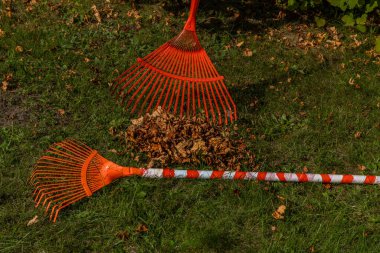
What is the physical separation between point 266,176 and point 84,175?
1196 mm

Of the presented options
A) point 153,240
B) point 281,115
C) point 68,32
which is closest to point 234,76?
point 281,115

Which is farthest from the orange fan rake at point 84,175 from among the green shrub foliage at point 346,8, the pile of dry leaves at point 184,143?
the green shrub foliage at point 346,8

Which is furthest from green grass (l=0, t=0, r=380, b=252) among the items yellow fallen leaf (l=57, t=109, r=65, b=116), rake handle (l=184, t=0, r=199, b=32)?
rake handle (l=184, t=0, r=199, b=32)

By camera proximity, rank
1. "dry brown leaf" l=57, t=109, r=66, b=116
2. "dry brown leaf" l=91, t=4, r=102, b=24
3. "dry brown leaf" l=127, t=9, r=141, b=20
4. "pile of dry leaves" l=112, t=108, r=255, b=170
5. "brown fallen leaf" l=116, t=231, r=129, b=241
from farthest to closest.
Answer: "dry brown leaf" l=127, t=9, r=141, b=20
"dry brown leaf" l=91, t=4, r=102, b=24
"dry brown leaf" l=57, t=109, r=66, b=116
"pile of dry leaves" l=112, t=108, r=255, b=170
"brown fallen leaf" l=116, t=231, r=129, b=241

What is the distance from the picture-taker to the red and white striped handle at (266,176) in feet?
10.9

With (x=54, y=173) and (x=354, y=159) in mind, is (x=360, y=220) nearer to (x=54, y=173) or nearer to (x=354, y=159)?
(x=354, y=159)

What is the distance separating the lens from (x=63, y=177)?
10.6 feet

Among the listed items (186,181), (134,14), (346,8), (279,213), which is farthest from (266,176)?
(346,8)

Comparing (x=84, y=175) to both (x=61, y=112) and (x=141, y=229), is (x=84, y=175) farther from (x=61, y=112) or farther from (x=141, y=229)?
(x=61, y=112)

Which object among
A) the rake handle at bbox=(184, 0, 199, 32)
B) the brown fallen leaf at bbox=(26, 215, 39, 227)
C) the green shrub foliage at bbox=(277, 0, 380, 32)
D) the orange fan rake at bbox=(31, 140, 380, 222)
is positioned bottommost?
the brown fallen leaf at bbox=(26, 215, 39, 227)

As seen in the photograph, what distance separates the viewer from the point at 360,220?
129 inches

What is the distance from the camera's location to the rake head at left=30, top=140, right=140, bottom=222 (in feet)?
10.3

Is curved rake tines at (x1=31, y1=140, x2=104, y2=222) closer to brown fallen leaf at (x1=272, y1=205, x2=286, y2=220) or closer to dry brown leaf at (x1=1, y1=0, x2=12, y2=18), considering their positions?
brown fallen leaf at (x1=272, y1=205, x2=286, y2=220)

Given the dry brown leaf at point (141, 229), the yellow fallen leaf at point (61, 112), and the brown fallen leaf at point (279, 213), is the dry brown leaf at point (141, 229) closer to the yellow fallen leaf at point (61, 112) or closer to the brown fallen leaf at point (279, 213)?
the brown fallen leaf at point (279, 213)
